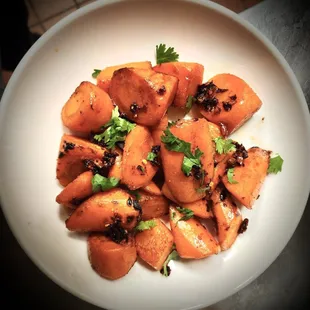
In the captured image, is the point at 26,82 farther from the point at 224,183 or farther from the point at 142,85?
the point at 224,183

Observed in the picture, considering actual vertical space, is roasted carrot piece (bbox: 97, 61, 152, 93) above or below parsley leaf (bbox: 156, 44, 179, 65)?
below

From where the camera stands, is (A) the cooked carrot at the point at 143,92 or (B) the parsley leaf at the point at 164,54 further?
(B) the parsley leaf at the point at 164,54

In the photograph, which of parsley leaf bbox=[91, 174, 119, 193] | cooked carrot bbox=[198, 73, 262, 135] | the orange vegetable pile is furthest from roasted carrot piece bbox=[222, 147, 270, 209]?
parsley leaf bbox=[91, 174, 119, 193]

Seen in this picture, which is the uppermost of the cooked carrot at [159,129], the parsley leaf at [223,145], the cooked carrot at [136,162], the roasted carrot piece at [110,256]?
the parsley leaf at [223,145]

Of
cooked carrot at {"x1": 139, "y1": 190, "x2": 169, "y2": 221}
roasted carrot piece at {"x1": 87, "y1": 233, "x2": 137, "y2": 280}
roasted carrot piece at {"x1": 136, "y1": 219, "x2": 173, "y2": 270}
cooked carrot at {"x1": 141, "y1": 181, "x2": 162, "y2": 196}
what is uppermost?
cooked carrot at {"x1": 141, "y1": 181, "x2": 162, "y2": 196}

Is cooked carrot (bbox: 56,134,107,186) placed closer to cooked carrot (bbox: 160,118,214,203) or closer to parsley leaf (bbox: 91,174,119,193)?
parsley leaf (bbox: 91,174,119,193)

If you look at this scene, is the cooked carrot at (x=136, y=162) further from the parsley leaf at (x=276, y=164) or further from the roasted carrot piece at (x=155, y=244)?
the parsley leaf at (x=276, y=164)

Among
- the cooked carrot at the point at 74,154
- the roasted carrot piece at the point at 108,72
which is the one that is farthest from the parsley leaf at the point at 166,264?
the roasted carrot piece at the point at 108,72

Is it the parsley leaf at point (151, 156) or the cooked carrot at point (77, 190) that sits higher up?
the parsley leaf at point (151, 156)
